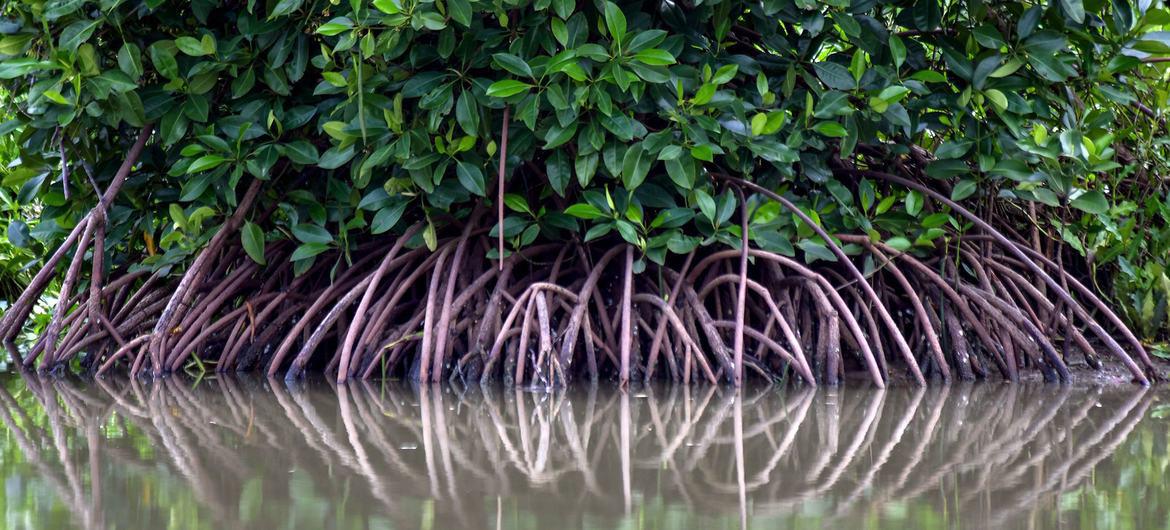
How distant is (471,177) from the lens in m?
3.79

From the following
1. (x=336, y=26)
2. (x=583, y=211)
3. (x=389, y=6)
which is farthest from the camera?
(x=583, y=211)

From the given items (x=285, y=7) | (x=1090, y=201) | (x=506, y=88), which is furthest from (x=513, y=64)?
(x=1090, y=201)

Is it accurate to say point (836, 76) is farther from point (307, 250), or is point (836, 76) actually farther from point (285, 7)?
point (307, 250)

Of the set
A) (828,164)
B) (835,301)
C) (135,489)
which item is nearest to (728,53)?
(828,164)

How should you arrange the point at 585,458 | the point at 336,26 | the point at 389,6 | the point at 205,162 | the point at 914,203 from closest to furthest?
the point at 585,458
the point at 389,6
the point at 336,26
the point at 205,162
the point at 914,203

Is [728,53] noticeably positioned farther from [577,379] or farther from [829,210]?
[577,379]

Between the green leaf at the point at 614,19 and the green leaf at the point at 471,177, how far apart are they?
0.67m

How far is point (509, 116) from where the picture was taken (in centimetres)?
379

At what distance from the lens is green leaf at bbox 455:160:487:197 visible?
12.4ft

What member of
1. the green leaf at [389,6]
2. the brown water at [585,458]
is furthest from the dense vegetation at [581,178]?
the brown water at [585,458]

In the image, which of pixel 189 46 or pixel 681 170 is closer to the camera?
pixel 681 170

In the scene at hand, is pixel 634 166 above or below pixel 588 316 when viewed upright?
above

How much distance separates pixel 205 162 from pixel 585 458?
6.65 feet

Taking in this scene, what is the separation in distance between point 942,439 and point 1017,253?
1530 millimetres
